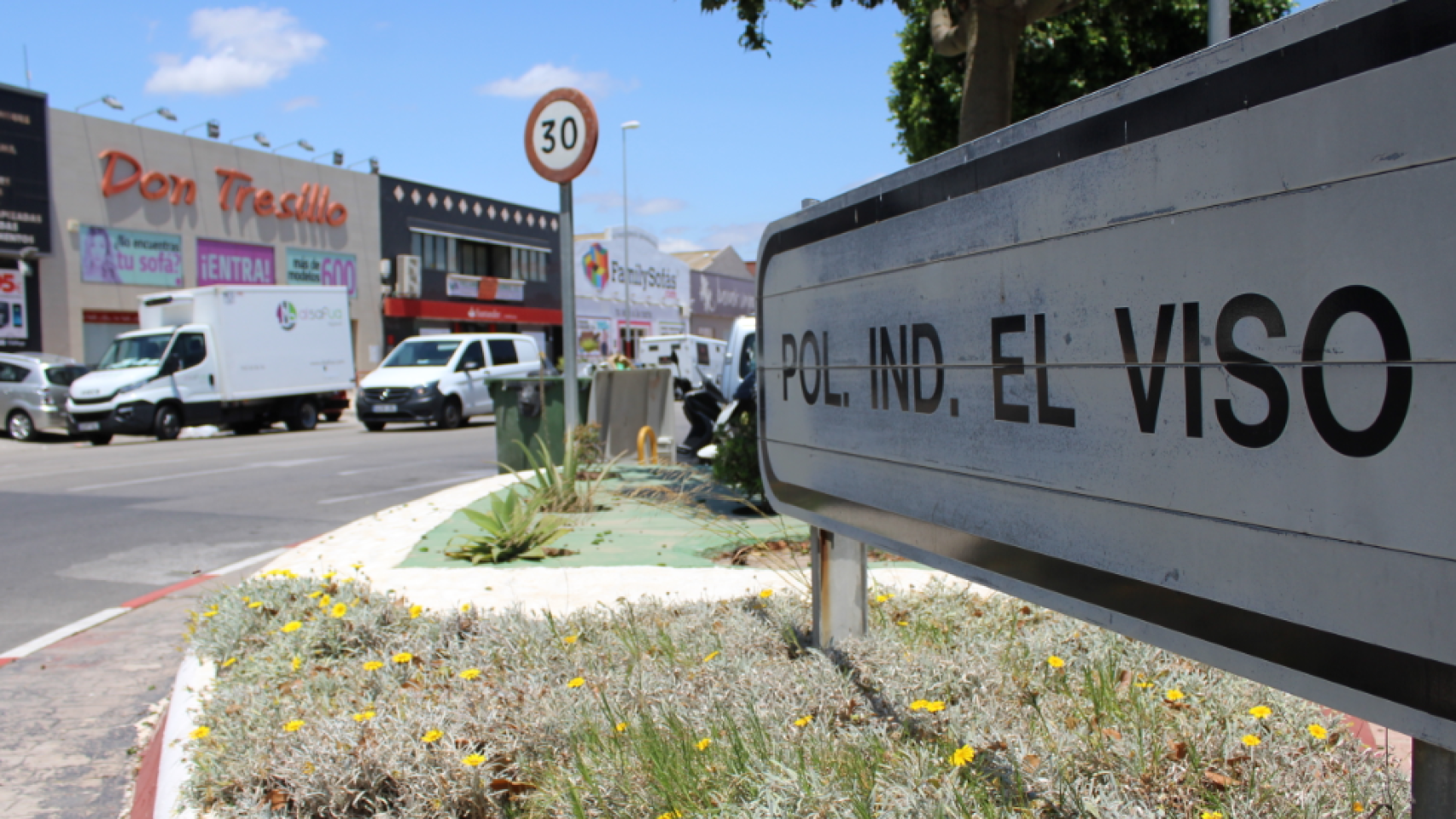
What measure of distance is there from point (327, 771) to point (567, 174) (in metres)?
6.43

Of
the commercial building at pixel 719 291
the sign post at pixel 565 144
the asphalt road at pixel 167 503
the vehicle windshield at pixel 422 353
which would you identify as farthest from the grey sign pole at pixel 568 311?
the commercial building at pixel 719 291

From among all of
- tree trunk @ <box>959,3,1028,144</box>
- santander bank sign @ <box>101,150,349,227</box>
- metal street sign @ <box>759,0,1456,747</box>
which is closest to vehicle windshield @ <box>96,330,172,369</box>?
santander bank sign @ <box>101,150,349,227</box>

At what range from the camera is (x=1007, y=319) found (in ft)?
6.64

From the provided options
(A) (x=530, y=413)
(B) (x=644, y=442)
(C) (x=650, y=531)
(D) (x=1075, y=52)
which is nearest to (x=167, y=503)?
(A) (x=530, y=413)

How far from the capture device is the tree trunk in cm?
849

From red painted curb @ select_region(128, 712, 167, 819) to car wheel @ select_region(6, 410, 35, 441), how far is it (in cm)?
2020

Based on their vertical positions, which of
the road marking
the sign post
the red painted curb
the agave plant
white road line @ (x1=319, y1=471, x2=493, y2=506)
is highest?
the sign post

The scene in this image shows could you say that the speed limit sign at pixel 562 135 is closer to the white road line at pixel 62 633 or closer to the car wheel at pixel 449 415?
the white road line at pixel 62 633

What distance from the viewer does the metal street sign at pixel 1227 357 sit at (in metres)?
1.25

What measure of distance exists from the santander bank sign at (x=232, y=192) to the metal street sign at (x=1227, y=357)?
32.1 m

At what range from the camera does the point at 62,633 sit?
5.68m

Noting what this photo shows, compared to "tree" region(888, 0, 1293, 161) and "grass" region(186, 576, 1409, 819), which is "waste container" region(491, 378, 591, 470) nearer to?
"tree" region(888, 0, 1293, 161)

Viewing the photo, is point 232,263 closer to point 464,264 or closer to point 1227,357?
point 464,264

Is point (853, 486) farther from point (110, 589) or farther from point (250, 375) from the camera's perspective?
point (250, 375)
